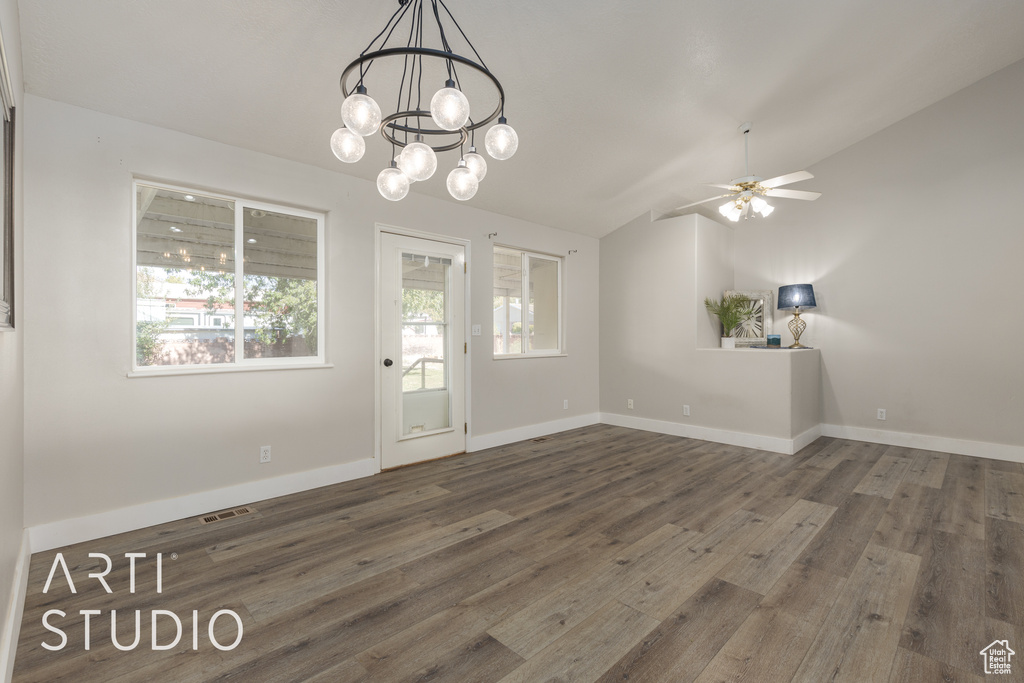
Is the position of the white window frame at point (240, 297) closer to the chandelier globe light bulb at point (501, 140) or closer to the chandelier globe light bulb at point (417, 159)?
the chandelier globe light bulb at point (417, 159)

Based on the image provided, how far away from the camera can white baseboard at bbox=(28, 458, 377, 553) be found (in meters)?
2.62

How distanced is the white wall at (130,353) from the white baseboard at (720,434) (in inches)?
136

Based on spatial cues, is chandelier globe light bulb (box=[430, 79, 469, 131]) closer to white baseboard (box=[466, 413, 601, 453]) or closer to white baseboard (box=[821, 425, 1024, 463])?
white baseboard (box=[466, 413, 601, 453])

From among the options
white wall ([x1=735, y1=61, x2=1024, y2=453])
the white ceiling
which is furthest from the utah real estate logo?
white wall ([x1=735, y1=61, x2=1024, y2=453])

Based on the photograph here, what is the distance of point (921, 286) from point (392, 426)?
562cm

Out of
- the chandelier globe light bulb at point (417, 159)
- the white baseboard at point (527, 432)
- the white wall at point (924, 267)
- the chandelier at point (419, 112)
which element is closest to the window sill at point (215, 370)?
the white baseboard at point (527, 432)

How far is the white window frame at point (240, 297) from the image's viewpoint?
2938 millimetres

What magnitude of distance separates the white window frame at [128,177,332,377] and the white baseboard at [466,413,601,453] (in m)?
1.85

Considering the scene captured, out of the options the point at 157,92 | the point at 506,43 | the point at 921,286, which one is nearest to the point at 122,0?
the point at 157,92

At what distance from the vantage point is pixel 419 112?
1.65 m

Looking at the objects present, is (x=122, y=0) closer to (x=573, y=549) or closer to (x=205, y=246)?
(x=205, y=246)

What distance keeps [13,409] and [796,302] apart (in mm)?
6451

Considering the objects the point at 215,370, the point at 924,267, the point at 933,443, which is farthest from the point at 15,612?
the point at 924,267

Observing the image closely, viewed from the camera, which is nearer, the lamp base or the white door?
the white door
